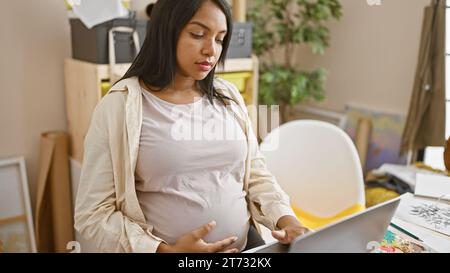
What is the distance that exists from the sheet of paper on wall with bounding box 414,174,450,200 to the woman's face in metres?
0.63

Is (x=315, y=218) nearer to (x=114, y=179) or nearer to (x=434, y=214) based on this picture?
(x=434, y=214)

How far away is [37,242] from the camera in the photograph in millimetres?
1612

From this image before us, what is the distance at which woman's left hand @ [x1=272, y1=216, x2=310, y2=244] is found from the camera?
72 centimetres

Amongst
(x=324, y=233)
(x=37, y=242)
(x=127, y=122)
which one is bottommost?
(x=37, y=242)

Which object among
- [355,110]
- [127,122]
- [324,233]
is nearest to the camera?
[324,233]

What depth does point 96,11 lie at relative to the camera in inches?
55.4

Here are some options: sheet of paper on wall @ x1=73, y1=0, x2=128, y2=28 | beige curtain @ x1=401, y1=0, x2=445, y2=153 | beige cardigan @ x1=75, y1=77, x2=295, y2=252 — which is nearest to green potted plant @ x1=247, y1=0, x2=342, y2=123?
beige curtain @ x1=401, y1=0, x2=445, y2=153

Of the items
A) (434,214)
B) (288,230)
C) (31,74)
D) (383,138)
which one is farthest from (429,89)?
(31,74)

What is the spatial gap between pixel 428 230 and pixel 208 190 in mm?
487

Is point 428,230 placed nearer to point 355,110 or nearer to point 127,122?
point 127,122

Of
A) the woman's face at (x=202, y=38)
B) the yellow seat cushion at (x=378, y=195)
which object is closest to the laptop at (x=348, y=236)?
the woman's face at (x=202, y=38)

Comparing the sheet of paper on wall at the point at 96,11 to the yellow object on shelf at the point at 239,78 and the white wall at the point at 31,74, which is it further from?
the yellow object on shelf at the point at 239,78

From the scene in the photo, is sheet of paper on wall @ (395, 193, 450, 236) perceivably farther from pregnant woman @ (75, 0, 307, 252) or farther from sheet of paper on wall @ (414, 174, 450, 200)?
pregnant woman @ (75, 0, 307, 252)
